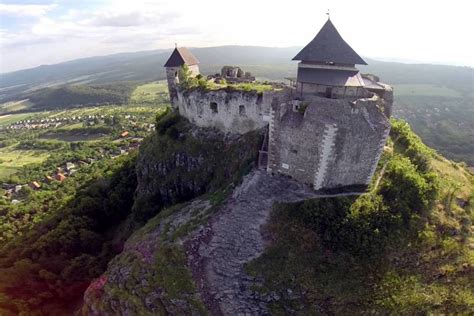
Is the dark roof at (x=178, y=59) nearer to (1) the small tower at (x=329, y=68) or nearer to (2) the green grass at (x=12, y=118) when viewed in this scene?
(1) the small tower at (x=329, y=68)

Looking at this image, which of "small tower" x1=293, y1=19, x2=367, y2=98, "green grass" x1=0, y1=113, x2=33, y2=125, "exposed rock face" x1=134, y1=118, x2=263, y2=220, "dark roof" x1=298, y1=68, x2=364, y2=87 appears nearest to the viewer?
"dark roof" x1=298, y1=68, x2=364, y2=87

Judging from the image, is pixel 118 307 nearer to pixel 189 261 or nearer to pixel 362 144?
pixel 189 261

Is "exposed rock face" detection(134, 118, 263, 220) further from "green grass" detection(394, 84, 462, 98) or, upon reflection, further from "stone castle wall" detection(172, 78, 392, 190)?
"green grass" detection(394, 84, 462, 98)

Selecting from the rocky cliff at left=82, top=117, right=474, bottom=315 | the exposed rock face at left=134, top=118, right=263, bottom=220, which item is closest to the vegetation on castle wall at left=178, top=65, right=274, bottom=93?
the exposed rock face at left=134, top=118, right=263, bottom=220

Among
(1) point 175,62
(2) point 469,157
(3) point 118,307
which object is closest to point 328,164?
(3) point 118,307

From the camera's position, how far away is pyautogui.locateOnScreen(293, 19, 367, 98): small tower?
23812 mm

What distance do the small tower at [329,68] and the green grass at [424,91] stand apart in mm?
124296

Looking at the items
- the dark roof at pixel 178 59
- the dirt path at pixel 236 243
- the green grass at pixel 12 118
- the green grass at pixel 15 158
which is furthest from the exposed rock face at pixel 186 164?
the green grass at pixel 12 118

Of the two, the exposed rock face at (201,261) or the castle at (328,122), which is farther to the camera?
the castle at (328,122)

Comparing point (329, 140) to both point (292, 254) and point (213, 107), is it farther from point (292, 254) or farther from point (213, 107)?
point (213, 107)

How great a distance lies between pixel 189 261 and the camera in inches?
826

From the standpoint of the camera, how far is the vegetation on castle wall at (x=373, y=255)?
19047mm

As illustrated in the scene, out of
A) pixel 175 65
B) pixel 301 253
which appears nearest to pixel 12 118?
pixel 175 65

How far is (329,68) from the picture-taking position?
24594mm
